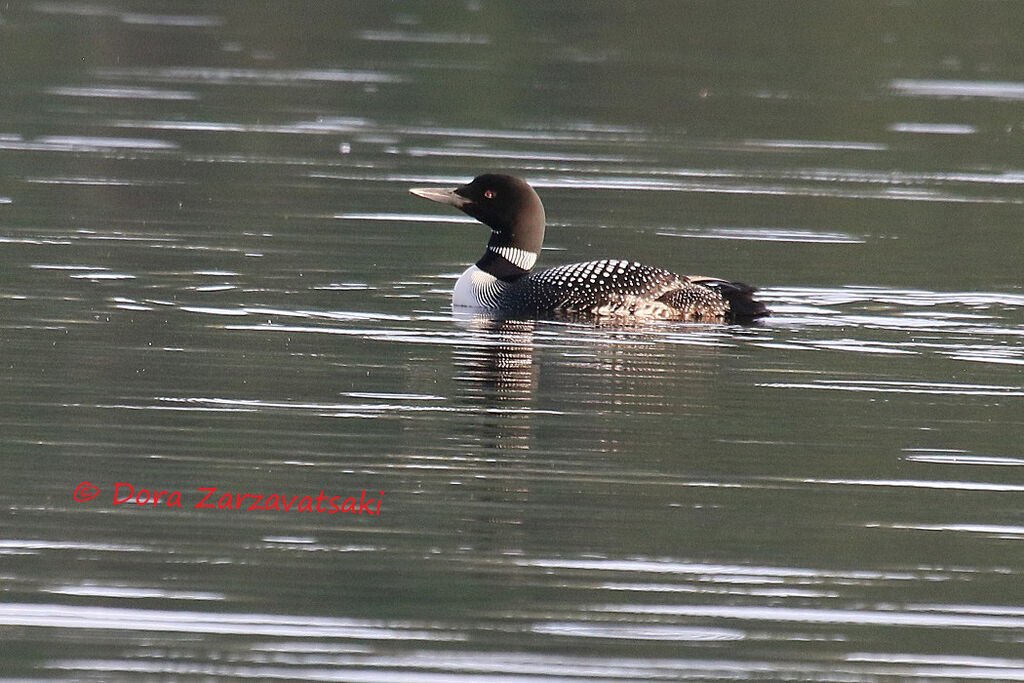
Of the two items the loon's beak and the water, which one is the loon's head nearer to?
the loon's beak

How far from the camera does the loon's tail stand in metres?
10.9

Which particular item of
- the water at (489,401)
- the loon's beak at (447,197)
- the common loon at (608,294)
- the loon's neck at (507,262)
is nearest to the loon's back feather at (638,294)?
the common loon at (608,294)

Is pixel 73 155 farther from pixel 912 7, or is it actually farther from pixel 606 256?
pixel 912 7

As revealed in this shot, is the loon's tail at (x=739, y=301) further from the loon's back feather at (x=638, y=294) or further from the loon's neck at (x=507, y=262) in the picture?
the loon's neck at (x=507, y=262)

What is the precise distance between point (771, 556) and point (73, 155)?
10467mm

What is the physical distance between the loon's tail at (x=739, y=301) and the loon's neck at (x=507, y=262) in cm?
116

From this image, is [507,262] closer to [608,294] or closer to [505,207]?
[505,207]

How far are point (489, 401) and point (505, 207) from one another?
3.15m

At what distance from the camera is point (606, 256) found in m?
12.9

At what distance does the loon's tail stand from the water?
164 millimetres

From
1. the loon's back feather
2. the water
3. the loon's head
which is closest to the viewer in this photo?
the water

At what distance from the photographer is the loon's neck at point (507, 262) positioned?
11492 mm

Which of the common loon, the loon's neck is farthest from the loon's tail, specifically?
the loon's neck

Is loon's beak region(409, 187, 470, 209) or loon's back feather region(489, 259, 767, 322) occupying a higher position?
loon's beak region(409, 187, 470, 209)
